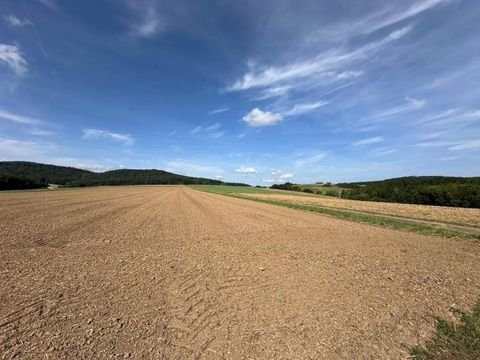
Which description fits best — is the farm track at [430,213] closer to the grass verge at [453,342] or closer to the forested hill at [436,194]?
the forested hill at [436,194]

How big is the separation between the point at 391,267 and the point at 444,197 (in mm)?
63407

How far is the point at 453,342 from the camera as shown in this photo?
439 centimetres

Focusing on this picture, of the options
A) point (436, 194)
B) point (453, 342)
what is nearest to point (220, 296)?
point (453, 342)

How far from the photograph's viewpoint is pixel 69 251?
966 cm

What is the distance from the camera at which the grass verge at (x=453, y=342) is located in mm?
4066

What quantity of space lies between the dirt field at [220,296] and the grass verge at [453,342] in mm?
198

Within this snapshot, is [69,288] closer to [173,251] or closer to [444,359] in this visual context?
[173,251]

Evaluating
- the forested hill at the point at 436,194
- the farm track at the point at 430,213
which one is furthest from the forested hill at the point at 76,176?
the farm track at the point at 430,213

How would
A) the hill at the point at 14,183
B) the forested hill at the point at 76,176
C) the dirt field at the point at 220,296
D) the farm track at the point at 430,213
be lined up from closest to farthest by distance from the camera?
the dirt field at the point at 220,296, the farm track at the point at 430,213, the hill at the point at 14,183, the forested hill at the point at 76,176

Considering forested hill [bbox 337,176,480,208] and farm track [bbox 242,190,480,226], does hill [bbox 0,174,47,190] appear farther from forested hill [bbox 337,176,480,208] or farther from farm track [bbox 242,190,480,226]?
forested hill [bbox 337,176,480,208]

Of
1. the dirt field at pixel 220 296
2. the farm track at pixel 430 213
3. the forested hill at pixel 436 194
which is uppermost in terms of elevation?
the forested hill at pixel 436 194

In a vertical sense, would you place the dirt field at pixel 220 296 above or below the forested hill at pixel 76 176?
below

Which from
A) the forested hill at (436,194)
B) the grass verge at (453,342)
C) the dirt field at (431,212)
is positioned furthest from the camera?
the forested hill at (436,194)

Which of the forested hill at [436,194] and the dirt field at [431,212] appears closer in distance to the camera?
the dirt field at [431,212]
